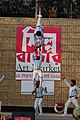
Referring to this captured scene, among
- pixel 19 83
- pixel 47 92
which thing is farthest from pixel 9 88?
pixel 47 92

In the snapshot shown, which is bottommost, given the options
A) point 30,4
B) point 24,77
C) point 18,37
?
point 24,77

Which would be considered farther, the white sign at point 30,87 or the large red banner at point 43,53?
the large red banner at point 43,53

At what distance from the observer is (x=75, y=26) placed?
50.0 ft

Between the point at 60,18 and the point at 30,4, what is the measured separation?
2.40 m

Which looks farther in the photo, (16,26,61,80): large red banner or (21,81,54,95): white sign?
(16,26,61,80): large red banner

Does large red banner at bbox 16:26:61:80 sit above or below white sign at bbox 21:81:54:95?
above

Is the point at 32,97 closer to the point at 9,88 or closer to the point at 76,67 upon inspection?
the point at 9,88

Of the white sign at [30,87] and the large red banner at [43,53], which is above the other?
the large red banner at [43,53]

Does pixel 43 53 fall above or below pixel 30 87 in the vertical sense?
above

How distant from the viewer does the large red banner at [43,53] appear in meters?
15.1

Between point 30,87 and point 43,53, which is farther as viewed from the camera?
point 43,53

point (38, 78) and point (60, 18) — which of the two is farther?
point (60, 18)

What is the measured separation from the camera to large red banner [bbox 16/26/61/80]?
49.4ft

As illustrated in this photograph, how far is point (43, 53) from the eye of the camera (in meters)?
15.2
